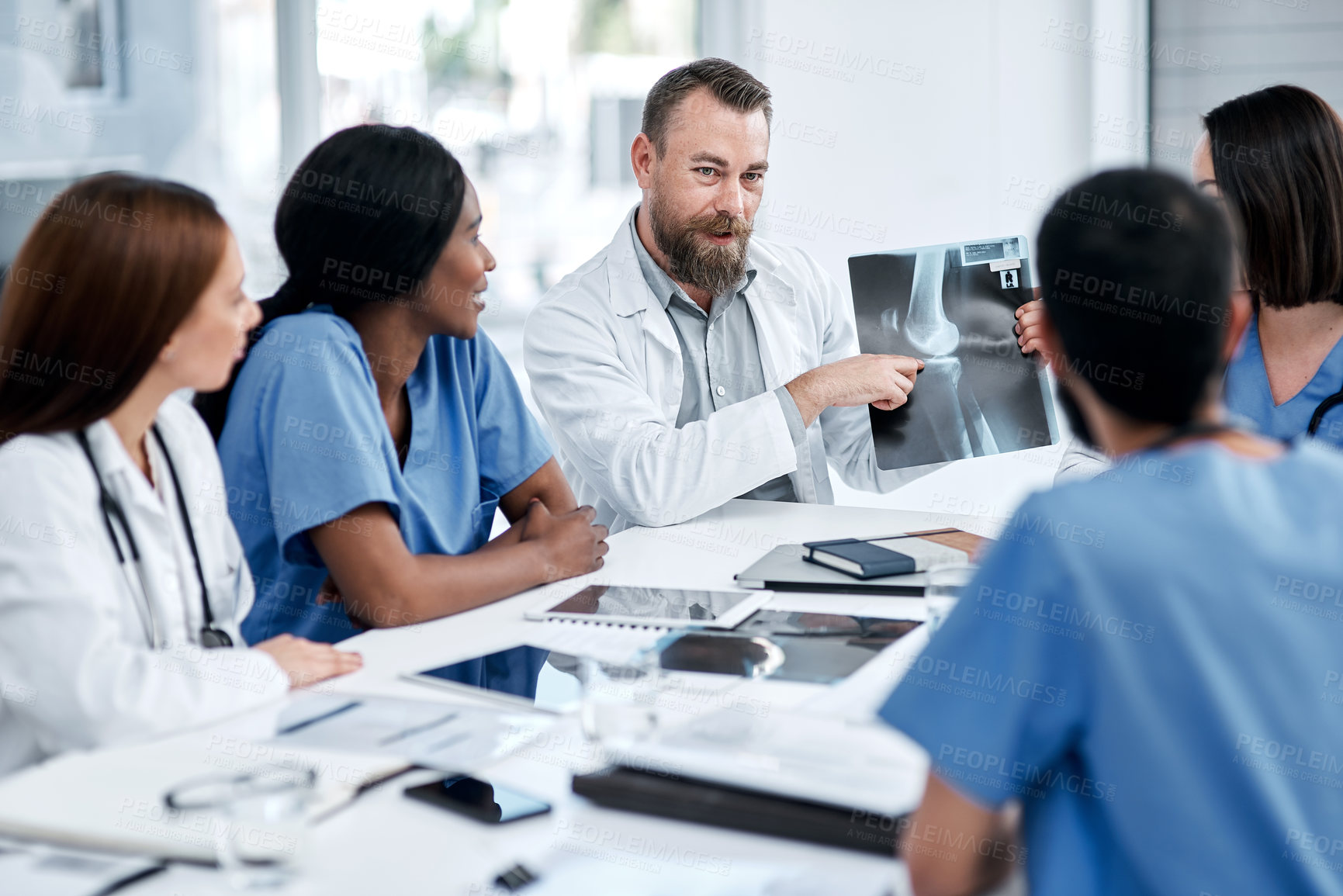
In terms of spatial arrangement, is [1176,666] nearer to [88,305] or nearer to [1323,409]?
Answer: [88,305]

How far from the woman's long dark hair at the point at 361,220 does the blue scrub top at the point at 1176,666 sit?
1.21 meters

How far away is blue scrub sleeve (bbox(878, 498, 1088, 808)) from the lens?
Result: 0.78 meters

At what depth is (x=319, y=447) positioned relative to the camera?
1.63 m

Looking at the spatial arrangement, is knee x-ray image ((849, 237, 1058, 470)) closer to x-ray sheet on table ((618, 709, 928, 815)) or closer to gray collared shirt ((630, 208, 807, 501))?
gray collared shirt ((630, 208, 807, 501))

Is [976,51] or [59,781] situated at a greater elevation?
[976,51]

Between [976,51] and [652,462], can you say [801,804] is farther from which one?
[976,51]

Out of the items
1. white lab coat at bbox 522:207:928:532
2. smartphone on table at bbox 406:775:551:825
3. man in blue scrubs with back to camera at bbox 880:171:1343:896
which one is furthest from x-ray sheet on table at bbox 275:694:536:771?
white lab coat at bbox 522:207:928:532

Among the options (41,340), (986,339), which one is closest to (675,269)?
(986,339)

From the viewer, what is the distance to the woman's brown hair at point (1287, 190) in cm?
186

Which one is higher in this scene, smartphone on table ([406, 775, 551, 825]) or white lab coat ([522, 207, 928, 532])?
white lab coat ([522, 207, 928, 532])

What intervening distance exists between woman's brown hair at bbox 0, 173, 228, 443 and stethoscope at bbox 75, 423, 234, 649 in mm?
60

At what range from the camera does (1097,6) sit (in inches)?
136

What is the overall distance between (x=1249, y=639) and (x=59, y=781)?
999mm

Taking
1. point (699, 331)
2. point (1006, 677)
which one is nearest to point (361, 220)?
point (699, 331)
